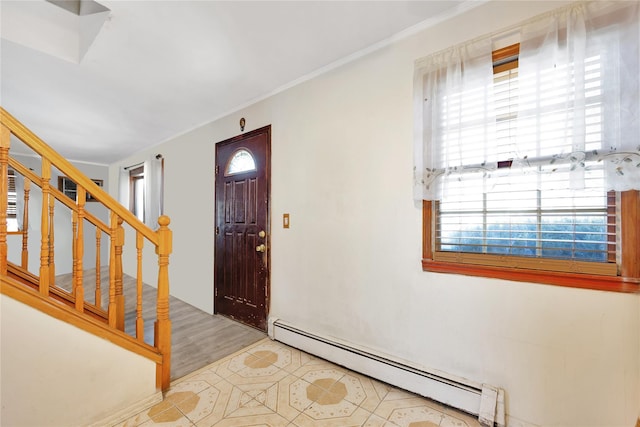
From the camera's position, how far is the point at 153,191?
416 cm

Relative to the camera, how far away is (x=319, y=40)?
1.85 m

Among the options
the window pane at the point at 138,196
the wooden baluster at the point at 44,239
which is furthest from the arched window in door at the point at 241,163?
the window pane at the point at 138,196

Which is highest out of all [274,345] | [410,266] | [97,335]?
[410,266]

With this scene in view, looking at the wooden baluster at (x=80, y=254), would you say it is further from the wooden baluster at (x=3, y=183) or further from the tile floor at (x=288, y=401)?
the tile floor at (x=288, y=401)

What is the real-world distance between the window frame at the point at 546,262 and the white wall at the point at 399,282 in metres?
0.05

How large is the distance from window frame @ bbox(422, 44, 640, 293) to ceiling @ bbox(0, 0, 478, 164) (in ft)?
3.06

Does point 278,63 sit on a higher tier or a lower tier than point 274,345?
higher

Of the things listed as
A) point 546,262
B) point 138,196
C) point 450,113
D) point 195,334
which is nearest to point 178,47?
point 450,113

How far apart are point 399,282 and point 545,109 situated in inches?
48.6

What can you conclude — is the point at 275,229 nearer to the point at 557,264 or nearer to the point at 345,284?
the point at 345,284

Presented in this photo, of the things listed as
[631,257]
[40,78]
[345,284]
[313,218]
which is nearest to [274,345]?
[345,284]

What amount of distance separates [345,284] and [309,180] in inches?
36.4

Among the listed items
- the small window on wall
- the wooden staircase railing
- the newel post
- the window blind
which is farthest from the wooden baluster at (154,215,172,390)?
the small window on wall

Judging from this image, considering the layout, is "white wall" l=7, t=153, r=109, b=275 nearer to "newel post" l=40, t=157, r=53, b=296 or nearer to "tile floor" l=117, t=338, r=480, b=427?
"newel post" l=40, t=157, r=53, b=296
